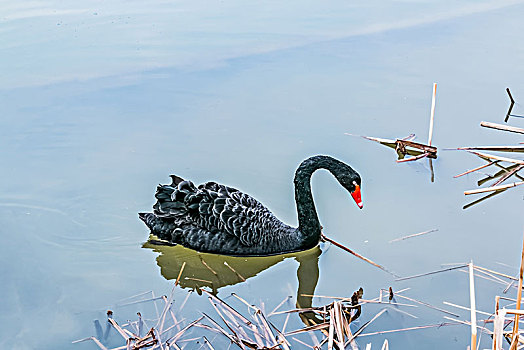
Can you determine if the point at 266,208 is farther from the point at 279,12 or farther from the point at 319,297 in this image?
the point at 279,12

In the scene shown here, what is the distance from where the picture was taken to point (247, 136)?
209 inches

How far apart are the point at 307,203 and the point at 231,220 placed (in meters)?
0.47

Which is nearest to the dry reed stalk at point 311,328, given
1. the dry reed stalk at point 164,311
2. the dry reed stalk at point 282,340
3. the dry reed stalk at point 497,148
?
the dry reed stalk at point 282,340

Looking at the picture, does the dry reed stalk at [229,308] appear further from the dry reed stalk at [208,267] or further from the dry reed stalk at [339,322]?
the dry reed stalk at [339,322]

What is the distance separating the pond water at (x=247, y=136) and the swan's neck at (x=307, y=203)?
0.46ft

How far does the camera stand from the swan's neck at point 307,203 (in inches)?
164

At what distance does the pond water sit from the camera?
12.6ft

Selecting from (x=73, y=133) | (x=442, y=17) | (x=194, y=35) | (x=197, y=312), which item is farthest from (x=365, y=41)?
(x=197, y=312)

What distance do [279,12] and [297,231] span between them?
14.0 ft

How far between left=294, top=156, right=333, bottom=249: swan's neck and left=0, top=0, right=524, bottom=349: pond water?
0.14 meters

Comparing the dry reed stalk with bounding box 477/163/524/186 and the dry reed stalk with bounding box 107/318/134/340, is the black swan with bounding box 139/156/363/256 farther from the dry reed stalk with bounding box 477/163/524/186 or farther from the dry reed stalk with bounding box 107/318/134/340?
the dry reed stalk with bounding box 477/163/524/186

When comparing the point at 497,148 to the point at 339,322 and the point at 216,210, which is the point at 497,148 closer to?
the point at 216,210

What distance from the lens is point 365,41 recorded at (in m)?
7.07

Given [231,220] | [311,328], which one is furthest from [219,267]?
[311,328]
